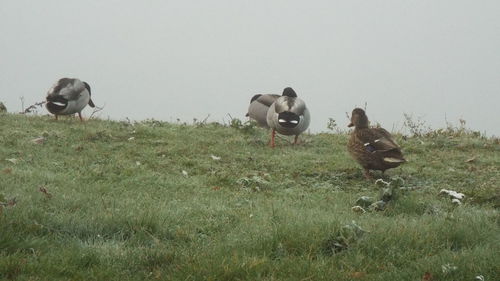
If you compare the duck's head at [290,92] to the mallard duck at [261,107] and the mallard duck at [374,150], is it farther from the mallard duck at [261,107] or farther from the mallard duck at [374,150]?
the mallard duck at [374,150]

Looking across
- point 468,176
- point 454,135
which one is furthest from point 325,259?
point 454,135

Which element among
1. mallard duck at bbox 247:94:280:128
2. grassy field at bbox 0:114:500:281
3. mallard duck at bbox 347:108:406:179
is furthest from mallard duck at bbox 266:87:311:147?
mallard duck at bbox 347:108:406:179

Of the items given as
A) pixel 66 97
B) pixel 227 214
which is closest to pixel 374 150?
pixel 227 214

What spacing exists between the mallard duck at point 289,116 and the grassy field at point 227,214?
0.89 meters

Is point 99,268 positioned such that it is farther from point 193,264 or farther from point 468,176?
point 468,176

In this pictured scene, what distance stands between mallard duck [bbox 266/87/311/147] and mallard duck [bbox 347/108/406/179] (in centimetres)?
305

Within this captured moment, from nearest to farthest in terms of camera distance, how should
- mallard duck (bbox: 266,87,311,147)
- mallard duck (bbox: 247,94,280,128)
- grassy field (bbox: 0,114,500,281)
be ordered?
grassy field (bbox: 0,114,500,281) → mallard duck (bbox: 266,87,311,147) → mallard duck (bbox: 247,94,280,128)

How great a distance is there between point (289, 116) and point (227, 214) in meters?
6.97

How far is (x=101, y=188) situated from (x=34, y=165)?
223 centimetres

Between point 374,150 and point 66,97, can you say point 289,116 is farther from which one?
point 66,97

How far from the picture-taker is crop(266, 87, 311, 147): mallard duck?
13.6 meters

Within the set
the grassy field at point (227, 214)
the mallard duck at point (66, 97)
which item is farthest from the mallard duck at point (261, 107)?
the mallard duck at point (66, 97)

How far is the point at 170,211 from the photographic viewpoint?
672cm

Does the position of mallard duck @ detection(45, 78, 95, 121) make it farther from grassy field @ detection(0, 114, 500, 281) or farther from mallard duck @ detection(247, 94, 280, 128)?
mallard duck @ detection(247, 94, 280, 128)
